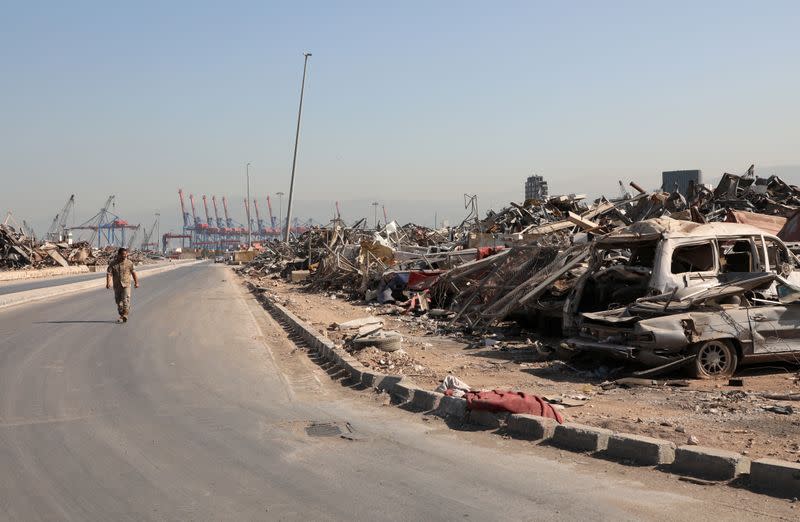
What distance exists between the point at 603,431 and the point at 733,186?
66.2 feet

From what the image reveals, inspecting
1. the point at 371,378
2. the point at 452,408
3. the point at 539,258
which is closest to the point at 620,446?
the point at 452,408

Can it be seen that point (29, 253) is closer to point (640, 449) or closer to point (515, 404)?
point (515, 404)

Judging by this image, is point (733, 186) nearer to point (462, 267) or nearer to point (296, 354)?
point (462, 267)

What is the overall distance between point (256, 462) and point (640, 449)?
2957 millimetres

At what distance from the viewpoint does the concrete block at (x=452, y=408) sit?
7672 mm

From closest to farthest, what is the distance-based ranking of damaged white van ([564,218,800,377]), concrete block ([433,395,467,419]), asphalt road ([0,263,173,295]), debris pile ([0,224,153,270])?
concrete block ([433,395,467,419]) → damaged white van ([564,218,800,377]) → asphalt road ([0,263,173,295]) → debris pile ([0,224,153,270])

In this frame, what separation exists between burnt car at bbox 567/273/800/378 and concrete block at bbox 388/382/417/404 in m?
2.58

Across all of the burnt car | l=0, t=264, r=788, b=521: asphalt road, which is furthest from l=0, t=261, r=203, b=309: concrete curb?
the burnt car

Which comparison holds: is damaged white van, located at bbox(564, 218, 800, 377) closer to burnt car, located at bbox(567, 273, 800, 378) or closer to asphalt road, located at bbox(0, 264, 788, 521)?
burnt car, located at bbox(567, 273, 800, 378)

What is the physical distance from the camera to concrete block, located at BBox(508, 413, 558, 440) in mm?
6793

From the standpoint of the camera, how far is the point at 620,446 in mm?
6211

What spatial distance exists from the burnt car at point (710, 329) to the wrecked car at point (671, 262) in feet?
1.27

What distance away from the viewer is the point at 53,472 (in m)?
5.79

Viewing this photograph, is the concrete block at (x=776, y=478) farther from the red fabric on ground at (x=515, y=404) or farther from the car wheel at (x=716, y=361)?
the car wheel at (x=716, y=361)
